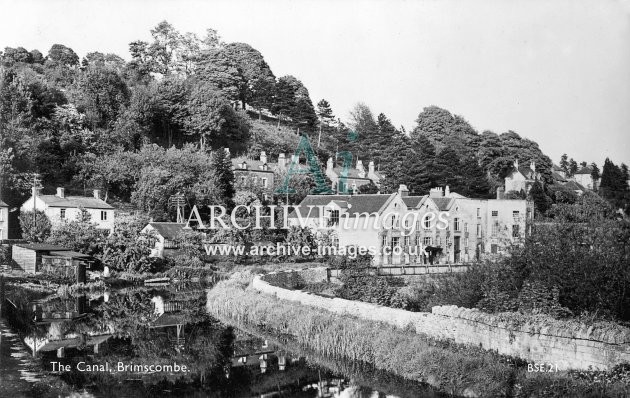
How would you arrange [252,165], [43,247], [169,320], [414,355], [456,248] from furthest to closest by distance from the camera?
1. [252,165]
2. [456,248]
3. [43,247]
4. [169,320]
5. [414,355]

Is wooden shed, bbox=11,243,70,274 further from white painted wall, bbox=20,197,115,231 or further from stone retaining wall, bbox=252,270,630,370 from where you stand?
stone retaining wall, bbox=252,270,630,370

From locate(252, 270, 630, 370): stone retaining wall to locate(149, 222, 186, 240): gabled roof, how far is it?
26794 millimetres

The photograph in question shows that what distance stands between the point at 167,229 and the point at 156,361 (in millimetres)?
26742


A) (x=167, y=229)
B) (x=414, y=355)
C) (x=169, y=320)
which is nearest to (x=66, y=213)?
(x=167, y=229)

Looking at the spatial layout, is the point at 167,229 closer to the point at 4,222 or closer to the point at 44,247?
the point at 44,247

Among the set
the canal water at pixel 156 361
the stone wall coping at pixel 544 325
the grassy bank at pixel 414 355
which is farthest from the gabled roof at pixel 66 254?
the stone wall coping at pixel 544 325

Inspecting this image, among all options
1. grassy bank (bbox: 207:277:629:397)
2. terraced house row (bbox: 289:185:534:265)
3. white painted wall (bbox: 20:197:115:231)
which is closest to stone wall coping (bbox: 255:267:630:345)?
grassy bank (bbox: 207:277:629:397)

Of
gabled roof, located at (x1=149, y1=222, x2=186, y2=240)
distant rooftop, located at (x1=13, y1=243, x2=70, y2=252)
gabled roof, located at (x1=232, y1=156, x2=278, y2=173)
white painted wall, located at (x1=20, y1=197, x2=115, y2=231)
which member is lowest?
distant rooftop, located at (x1=13, y1=243, x2=70, y2=252)

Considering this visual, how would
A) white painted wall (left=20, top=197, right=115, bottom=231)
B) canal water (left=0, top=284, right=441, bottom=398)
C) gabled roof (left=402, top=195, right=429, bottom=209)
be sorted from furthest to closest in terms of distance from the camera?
gabled roof (left=402, top=195, right=429, bottom=209)
white painted wall (left=20, top=197, right=115, bottom=231)
canal water (left=0, top=284, right=441, bottom=398)

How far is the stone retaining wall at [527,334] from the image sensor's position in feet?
46.9

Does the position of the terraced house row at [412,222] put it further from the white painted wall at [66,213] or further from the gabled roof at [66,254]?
the gabled roof at [66,254]

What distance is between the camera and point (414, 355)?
57.1 feet

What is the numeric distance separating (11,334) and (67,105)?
1673 inches

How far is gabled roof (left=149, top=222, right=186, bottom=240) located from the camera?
44.9m
